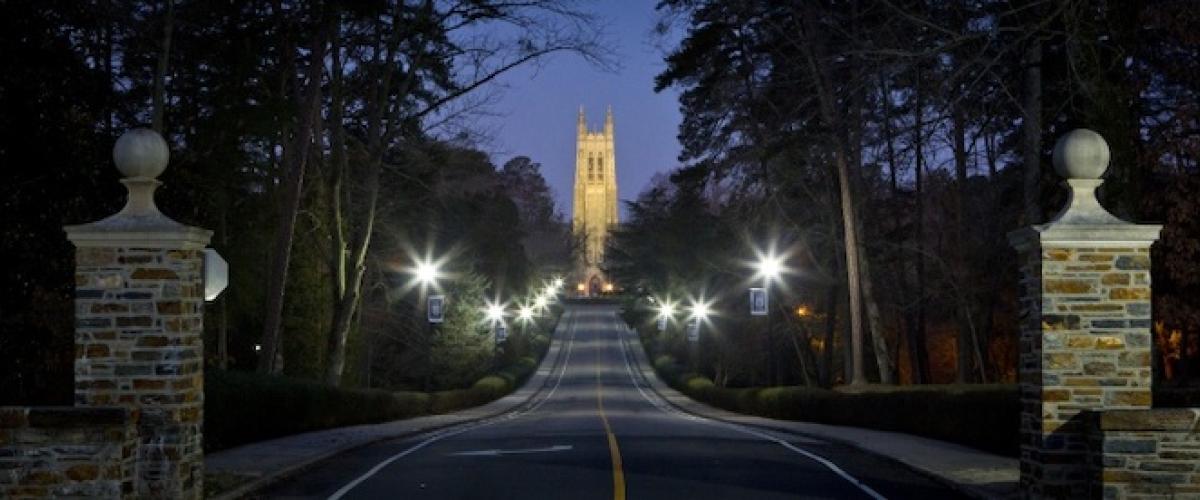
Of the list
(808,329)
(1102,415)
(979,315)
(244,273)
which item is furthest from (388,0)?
(808,329)

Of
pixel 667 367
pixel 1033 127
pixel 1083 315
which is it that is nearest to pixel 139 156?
pixel 1083 315

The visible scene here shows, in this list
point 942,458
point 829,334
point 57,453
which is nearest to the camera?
point 57,453

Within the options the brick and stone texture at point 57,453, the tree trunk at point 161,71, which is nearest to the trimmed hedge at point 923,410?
the brick and stone texture at point 57,453

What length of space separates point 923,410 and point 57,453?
17527 millimetres

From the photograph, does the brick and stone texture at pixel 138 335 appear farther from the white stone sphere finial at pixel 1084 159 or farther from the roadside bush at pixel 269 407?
the roadside bush at pixel 269 407

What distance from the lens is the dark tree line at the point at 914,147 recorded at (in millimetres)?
20906

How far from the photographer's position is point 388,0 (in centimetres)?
3003

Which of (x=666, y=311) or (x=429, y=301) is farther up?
(x=429, y=301)

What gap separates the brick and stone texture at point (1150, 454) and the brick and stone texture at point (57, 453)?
26.6 ft

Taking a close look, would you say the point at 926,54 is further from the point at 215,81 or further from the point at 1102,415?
the point at 215,81

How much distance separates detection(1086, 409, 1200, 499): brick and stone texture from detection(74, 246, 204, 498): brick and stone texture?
7.81 meters

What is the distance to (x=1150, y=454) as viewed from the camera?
1129 centimetres

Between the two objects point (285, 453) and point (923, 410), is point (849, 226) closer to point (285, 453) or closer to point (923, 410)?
point (923, 410)

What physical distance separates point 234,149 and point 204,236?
1856 cm
